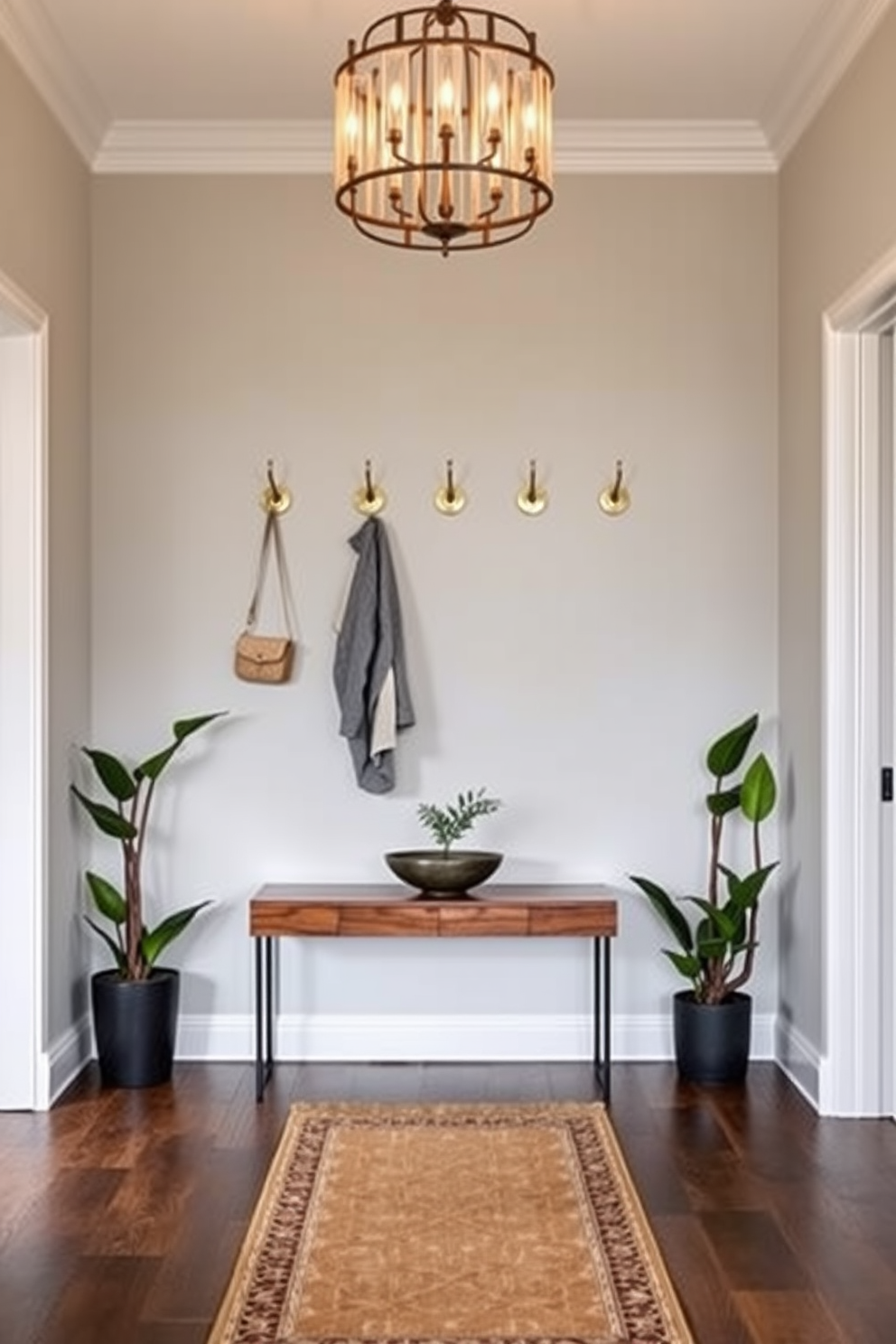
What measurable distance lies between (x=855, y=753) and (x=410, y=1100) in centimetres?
157

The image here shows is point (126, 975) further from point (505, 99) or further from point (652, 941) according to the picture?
point (505, 99)

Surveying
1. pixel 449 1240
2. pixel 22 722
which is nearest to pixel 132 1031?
pixel 22 722

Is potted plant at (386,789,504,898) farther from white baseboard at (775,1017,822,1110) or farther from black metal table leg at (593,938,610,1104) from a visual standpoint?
white baseboard at (775,1017,822,1110)

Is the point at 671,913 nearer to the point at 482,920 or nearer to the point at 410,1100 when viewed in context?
the point at 482,920

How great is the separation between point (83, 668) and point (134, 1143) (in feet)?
4.99

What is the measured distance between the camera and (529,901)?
443 centimetres

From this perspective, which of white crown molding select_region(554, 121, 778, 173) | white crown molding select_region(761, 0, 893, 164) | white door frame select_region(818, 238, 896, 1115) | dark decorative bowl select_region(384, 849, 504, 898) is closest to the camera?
white crown molding select_region(761, 0, 893, 164)

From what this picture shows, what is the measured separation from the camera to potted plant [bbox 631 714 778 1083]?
446 centimetres

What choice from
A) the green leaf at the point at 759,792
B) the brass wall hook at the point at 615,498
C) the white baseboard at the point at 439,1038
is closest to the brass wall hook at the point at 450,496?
the brass wall hook at the point at 615,498

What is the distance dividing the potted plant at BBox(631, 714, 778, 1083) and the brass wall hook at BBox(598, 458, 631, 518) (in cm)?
79

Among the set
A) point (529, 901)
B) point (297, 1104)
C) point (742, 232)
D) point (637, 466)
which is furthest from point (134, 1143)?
point (742, 232)

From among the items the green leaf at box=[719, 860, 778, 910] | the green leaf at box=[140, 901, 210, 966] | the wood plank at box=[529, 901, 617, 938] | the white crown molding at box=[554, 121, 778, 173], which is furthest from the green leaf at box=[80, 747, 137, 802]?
the white crown molding at box=[554, 121, 778, 173]

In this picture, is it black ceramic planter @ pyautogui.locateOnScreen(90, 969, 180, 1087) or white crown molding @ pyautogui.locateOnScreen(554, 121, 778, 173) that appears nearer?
black ceramic planter @ pyautogui.locateOnScreen(90, 969, 180, 1087)

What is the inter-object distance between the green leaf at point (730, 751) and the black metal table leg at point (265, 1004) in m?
1.46
